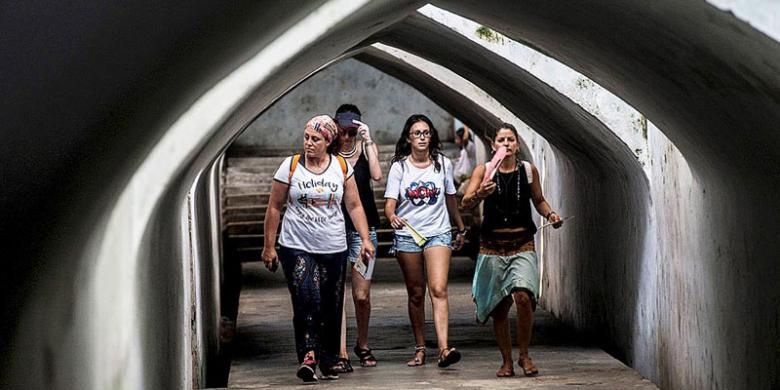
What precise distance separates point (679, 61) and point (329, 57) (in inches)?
94.4

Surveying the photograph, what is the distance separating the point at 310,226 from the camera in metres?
8.43

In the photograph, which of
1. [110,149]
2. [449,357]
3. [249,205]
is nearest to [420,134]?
[449,357]

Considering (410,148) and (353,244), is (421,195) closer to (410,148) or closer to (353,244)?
(410,148)

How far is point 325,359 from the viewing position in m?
8.84

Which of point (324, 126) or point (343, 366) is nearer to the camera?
point (324, 126)

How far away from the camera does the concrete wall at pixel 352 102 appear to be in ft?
77.6

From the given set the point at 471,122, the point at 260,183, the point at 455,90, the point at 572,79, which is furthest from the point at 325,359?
the point at 260,183

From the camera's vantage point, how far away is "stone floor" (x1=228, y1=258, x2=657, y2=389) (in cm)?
881

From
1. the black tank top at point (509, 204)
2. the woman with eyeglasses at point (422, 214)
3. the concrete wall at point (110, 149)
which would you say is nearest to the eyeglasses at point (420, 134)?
the woman with eyeglasses at point (422, 214)

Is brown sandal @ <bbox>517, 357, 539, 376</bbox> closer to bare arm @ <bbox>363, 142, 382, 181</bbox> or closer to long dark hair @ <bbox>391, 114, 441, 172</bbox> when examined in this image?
long dark hair @ <bbox>391, 114, 441, 172</bbox>

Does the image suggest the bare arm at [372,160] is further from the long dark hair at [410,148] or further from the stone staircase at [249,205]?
the stone staircase at [249,205]

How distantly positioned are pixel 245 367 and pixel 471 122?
22.3ft

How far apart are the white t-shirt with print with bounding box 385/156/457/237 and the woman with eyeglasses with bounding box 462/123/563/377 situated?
17.0 inches

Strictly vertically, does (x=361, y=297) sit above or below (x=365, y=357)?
above
